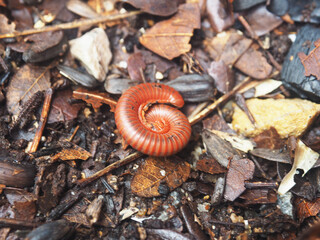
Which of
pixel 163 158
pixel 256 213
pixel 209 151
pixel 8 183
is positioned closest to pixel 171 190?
pixel 163 158

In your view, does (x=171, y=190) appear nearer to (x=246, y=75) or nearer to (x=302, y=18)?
(x=246, y=75)

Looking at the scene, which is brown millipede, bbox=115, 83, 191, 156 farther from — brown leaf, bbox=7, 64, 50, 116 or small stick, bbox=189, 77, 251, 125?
brown leaf, bbox=7, 64, 50, 116

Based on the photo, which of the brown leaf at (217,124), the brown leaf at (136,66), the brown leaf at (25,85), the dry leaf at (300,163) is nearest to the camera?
the dry leaf at (300,163)

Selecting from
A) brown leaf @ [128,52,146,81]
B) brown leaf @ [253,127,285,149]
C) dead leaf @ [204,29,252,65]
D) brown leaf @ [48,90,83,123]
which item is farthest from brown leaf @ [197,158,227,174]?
brown leaf @ [48,90,83,123]

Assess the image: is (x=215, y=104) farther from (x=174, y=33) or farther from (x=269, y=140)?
(x=174, y=33)

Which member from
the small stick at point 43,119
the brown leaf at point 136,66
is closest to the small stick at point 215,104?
the brown leaf at point 136,66

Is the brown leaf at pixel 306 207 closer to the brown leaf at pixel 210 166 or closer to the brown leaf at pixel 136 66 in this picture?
the brown leaf at pixel 210 166

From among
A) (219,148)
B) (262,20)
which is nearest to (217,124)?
(219,148)
